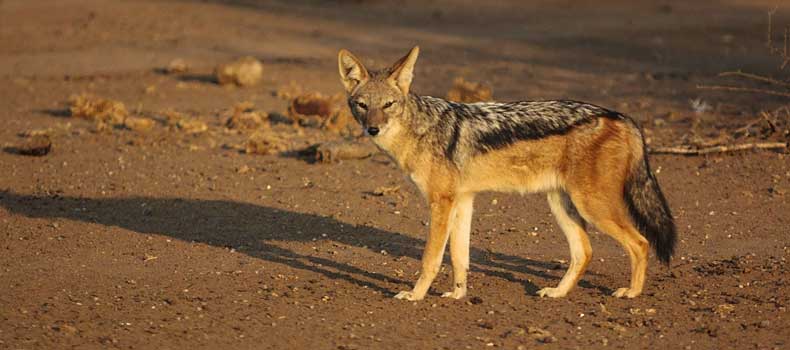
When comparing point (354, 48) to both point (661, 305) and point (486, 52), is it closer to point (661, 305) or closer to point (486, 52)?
point (486, 52)

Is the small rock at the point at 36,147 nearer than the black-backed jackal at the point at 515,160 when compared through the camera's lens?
No

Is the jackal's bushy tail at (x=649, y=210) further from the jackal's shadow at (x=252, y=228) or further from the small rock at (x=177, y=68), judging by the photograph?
the small rock at (x=177, y=68)

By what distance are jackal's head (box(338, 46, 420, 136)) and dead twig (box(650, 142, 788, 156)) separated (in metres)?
4.78

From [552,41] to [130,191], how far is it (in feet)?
34.3

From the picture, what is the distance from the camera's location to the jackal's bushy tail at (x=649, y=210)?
24.2 ft

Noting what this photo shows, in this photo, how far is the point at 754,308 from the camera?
7.20 meters

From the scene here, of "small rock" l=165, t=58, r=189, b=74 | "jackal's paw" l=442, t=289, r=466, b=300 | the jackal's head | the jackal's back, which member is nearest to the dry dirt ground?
"jackal's paw" l=442, t=289, r=466, b=300

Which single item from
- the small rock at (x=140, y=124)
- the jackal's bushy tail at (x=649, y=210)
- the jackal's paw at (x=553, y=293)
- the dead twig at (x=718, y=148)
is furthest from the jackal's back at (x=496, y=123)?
the small rock at (x=140, y=124)

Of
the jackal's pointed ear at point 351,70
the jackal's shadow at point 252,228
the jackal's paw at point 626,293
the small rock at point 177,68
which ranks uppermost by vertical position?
the jackal's pointed ear at point 351,70

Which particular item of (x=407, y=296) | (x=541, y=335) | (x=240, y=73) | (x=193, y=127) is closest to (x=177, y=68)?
(x=240, y=73)

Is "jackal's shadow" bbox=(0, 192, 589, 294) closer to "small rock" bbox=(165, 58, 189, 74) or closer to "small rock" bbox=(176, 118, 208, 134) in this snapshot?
"small rock" bbox=(176, 118, 208, 134)

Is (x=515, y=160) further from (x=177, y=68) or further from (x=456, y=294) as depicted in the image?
(x=177, y=68)

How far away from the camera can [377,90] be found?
748 centimetres

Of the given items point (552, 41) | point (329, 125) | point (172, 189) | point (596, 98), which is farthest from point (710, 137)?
point (552, 41)
